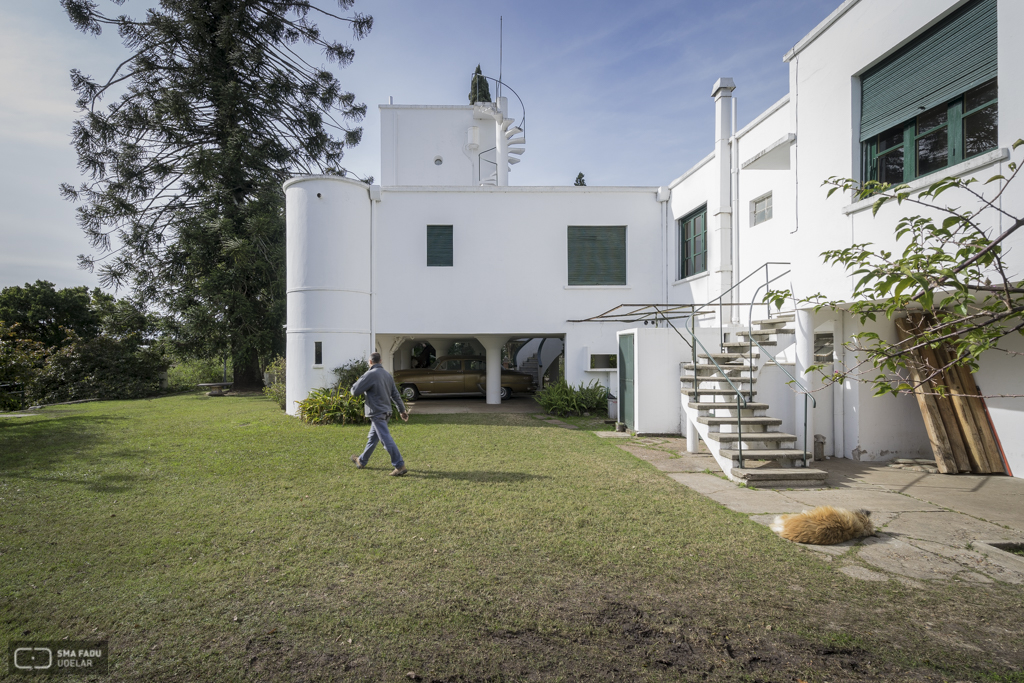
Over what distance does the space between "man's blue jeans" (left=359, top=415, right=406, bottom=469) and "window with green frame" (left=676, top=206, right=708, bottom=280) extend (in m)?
8.66

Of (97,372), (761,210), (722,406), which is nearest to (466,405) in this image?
(722,406)

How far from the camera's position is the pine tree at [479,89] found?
2170 cm

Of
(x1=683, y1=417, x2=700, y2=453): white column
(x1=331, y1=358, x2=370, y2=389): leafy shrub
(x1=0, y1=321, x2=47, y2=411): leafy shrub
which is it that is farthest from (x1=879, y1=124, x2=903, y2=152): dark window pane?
(x1=0, y1=321, x2=47, y2=411): leafy shrub

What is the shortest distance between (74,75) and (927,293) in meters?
26.3

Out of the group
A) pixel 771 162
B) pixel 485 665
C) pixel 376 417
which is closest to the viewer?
pixel 485 665

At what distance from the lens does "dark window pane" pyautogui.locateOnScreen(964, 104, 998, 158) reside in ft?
19.9

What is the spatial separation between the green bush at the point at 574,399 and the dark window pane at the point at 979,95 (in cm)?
930

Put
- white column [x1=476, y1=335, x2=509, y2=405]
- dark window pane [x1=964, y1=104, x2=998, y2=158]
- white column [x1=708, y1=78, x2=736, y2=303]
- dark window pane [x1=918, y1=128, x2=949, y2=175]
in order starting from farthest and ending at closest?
white column [x1=476, y1=335, x2=509, y2=405], white column [x1=708, y1=78, x2=736, y2=303], dark window pane [x1=918, y1=128, x2=949, y2=175], dark window pane [x1=964, y1=104, x2=998, y2=158]

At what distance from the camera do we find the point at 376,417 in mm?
7262

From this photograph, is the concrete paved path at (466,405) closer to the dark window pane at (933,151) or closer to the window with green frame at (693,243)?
the window with green frame at (693,243)

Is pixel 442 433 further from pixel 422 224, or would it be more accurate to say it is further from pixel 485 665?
pixel 485 665

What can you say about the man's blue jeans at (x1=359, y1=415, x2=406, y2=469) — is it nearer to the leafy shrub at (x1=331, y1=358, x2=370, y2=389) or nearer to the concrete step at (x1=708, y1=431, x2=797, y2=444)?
the concrete step at (x1=708, y1=431, x2=797, y2=444)

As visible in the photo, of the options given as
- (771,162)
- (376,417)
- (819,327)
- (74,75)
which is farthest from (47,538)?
(74,75)

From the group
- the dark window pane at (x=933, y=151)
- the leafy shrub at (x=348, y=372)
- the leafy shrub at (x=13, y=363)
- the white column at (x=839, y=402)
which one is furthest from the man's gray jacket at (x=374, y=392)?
the leafy shrub at (x=13, y=363)
